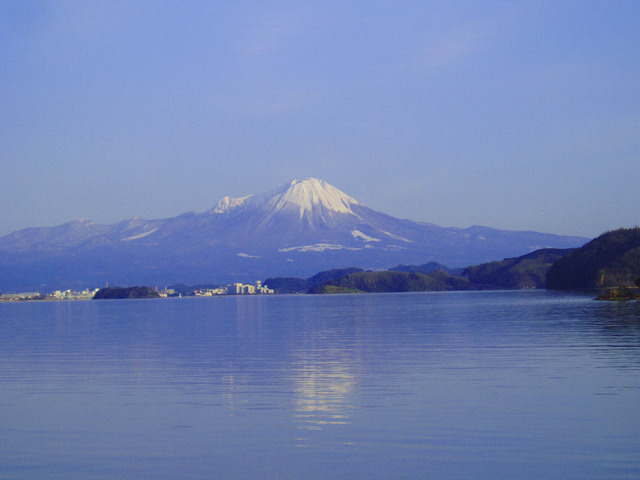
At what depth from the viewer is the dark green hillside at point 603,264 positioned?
379ft

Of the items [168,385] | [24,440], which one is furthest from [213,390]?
[24,440]

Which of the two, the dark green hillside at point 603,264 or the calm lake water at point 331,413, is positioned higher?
the dark green hillside at point 603,264

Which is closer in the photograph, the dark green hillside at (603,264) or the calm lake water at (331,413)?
the calm lake water at (331,413)

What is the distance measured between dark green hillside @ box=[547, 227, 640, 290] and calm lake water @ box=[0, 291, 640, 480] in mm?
91341

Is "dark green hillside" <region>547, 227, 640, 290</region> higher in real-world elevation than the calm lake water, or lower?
higher

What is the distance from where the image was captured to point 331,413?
15.4m

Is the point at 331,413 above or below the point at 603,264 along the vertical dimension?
below

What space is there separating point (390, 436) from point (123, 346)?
23100 mm

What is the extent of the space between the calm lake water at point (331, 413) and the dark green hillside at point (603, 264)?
3596 inches

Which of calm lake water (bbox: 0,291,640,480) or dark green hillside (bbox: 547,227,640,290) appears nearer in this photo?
calm lake water (bbox: 0,291,640,480)

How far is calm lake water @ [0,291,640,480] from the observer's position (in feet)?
37.9

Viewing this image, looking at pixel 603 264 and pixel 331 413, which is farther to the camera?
pixel 603 264

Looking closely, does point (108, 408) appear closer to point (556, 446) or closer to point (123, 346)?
point (556, 446)

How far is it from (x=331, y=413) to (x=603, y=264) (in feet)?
379
